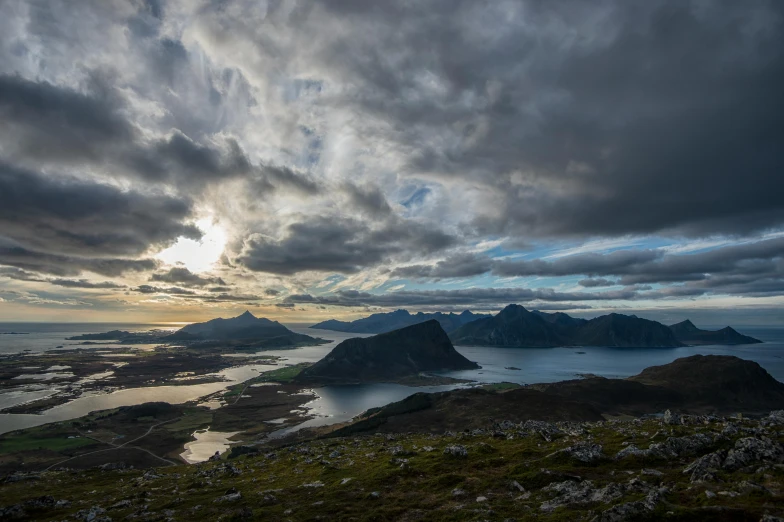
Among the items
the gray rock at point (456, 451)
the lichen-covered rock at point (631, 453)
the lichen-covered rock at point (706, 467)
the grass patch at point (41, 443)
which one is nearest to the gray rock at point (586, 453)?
the lichen-covered rock at point (631, 453)

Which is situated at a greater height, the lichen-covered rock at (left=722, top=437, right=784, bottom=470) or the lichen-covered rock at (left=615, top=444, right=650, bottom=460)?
the lichen-covered rock at (left=722, top=437, right=784, bottom=470)

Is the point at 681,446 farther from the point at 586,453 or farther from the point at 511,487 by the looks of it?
the point at 511,487

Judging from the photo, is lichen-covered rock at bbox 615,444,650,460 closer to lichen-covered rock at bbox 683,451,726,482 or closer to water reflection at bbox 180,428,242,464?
lichen-covered rock at bbox 683,451,726,482

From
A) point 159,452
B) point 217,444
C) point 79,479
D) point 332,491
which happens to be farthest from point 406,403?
point 332,491

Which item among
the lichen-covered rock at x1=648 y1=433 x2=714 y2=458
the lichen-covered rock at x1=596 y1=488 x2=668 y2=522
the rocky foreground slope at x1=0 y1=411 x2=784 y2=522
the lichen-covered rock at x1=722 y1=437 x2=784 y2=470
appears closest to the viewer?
the lichen-covered rock at x1=596 y1=488 x2=668 y2=522

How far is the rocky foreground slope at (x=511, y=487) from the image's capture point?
23.0 meters

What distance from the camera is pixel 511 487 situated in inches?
1229

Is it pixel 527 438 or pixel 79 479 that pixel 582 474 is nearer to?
pixel 527 438

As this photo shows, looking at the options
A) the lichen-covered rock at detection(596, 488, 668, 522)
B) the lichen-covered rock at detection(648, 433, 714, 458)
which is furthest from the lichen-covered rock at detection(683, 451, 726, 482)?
the lichen-covered rock at detection(596, 488, 668, 522)

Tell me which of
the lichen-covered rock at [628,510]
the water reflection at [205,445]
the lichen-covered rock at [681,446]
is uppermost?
the lichen-covered rock at [628,510]

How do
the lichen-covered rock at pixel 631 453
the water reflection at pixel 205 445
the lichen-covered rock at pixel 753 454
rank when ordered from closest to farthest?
1. the lichen-covered rock at pixel 753 454
2. the lichen-covered rock at pixel 631 453
3. the water reflection at pixel 205 445

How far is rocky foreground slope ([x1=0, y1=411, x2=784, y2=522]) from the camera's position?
23.0m

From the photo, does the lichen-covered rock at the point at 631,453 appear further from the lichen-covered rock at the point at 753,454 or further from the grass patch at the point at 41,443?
the grass patch at the point at 41,443

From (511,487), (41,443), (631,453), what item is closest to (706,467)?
(631,453)
